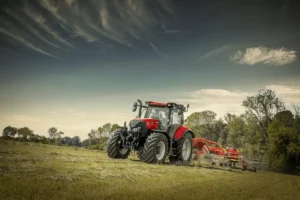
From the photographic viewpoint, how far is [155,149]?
32.8 feet

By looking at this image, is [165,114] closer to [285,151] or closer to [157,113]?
[157,113]

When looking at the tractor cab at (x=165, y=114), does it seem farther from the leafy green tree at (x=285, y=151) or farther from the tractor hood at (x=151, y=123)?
the leafy green tree at (x=285, y=151)

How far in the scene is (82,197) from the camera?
412 cm

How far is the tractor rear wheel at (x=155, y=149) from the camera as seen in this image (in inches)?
391

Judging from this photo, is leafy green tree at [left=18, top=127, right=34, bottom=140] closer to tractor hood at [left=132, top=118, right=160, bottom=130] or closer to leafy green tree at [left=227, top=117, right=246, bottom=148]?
tractor hood at [left=132, top=118, right=160, bottom=130]

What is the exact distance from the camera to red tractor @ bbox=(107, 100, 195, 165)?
1038cm

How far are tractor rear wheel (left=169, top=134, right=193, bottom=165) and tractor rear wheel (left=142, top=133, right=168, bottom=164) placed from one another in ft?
4.42

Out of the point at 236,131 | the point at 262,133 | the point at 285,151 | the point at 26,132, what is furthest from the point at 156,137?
the point at 236,131

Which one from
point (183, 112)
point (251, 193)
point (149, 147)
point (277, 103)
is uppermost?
point (277, 103)

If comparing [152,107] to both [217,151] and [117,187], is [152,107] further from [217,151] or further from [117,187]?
[117,187]

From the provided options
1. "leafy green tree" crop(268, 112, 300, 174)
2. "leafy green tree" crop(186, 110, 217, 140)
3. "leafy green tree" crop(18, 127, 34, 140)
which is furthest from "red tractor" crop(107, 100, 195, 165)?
"leafy green tree" crop(186, 110, 217, 140)

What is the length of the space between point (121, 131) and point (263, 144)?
40762mm

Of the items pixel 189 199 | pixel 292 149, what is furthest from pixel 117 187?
pixel 292 149

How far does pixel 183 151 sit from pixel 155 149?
2.89 metres
